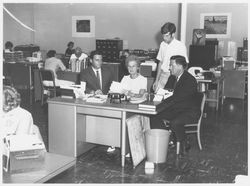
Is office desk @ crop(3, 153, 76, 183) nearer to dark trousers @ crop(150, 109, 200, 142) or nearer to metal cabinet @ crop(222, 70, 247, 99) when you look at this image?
dark trousers @ crop(150, 109, 200, 142)

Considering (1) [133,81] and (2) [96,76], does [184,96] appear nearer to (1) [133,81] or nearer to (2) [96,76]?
(1) [133,81]

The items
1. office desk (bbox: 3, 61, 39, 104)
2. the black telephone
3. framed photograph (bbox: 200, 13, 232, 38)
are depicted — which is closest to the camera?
the black telephone

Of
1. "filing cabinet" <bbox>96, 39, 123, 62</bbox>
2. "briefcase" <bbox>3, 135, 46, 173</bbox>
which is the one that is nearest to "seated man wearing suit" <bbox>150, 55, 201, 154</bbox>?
"briefcase" <bbox>3, 135, 46, 173</bbox>

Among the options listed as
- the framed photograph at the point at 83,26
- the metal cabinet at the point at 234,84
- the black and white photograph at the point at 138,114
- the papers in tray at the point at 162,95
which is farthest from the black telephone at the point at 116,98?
the framed photograph at the point at 83,26

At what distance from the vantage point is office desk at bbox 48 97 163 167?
425 centimetres

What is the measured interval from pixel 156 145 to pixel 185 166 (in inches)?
17.0

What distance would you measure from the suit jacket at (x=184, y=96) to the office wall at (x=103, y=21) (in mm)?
6295

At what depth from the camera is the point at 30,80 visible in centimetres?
959

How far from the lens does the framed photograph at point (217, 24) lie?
1013cm

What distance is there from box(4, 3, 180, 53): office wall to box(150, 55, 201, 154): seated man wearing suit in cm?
622

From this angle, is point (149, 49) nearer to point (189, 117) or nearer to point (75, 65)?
point (75, 65)

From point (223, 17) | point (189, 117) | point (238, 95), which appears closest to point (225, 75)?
point (238, 95)

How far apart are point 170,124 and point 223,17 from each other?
642 centimetres

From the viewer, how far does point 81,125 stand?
456cm
